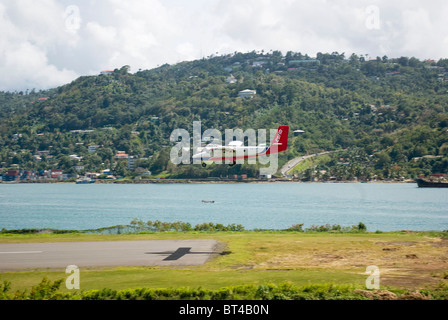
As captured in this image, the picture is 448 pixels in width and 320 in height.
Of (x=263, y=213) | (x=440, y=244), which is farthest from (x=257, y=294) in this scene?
(x=263, y=213)

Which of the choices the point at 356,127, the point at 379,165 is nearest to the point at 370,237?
the point at 379,165

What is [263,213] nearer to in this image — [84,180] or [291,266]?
[291,266]

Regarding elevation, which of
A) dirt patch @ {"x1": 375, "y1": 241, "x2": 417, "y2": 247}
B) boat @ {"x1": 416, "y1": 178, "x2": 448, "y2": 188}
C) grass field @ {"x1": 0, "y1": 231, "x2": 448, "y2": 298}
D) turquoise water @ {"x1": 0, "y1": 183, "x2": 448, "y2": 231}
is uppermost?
boat @ {"x1": 416, "y1": 178, "x2": 448, "y2": 188}

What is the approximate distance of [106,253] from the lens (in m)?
28.7

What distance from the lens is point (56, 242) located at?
109 ft

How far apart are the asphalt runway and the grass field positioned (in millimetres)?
1202

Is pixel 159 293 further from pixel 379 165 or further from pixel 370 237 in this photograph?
pixel 379 165

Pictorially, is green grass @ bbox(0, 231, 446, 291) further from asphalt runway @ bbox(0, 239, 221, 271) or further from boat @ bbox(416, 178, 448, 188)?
boat @ bbox(416, 178, 448, 188)

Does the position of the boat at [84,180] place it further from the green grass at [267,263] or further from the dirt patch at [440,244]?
the dirt patch at [440,244]

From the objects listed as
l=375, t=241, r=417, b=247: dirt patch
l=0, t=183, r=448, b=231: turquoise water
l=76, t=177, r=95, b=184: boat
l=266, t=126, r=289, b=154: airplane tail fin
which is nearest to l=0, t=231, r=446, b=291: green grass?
l=375, t=241, r=417, b=247: dirt patch

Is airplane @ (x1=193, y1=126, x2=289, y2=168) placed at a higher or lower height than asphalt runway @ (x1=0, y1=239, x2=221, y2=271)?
higher

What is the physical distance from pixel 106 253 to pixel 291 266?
1083cm

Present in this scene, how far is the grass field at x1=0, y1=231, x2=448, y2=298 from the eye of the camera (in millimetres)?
21344

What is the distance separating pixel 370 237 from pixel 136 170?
130513 millimetres
